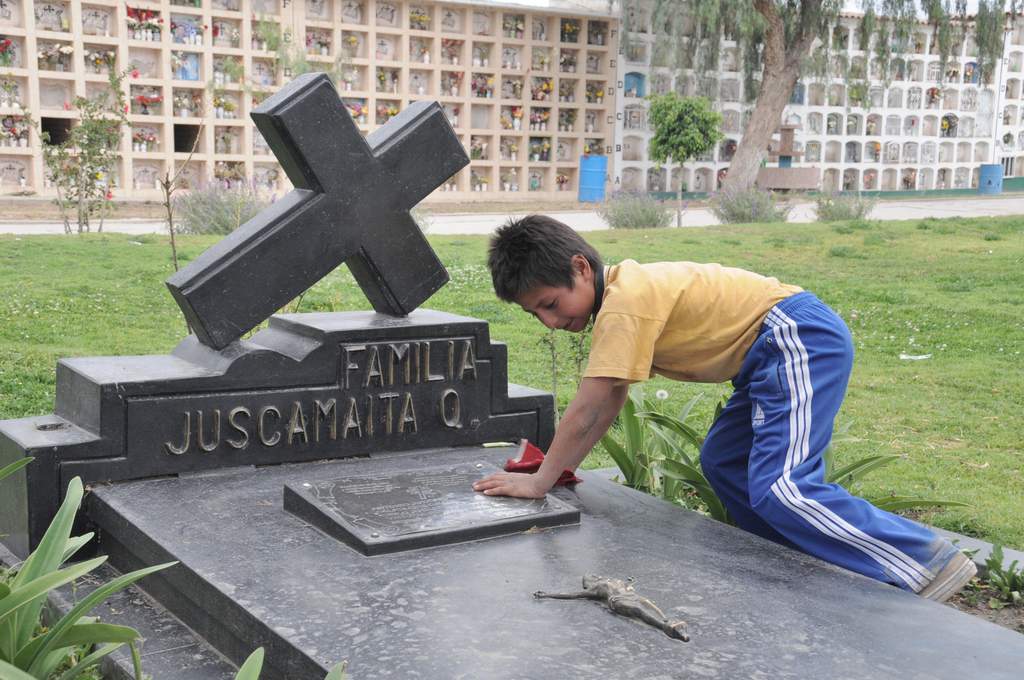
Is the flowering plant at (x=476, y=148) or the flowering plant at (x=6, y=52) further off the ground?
the flowering plant at (x=6, y=52)

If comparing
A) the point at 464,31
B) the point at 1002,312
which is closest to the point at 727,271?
the point at 1002,312

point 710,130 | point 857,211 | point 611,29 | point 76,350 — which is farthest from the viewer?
A: point 611,29

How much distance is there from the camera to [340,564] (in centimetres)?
198

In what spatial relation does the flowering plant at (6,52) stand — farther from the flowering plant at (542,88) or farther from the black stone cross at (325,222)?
the black stone cross at (325,222)

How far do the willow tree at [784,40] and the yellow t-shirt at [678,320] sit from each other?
45.2 ft

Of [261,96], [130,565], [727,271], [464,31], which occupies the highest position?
[464,31]

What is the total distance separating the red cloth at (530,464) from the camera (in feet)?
8.18

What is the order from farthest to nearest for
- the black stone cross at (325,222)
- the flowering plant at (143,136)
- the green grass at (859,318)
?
the flowering plant at (143,136) < the green grass at (859,318) < the black stone cross at (325,222)

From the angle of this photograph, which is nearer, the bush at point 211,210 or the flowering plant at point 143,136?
the bush at point 211,210

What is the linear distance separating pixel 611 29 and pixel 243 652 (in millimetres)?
16286

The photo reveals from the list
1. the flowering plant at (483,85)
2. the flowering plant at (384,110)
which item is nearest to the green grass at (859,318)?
the flowering plant at (384,110)

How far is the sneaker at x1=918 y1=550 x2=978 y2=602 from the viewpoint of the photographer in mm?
2074

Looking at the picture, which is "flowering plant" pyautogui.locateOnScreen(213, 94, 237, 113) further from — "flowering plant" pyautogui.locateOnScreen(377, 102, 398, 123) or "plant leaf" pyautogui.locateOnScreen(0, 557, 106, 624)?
"plant leaf" pyautogui.locateOnScreen(0, 557, 106, 624)

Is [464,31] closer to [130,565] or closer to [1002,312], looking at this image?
[1002,312]
